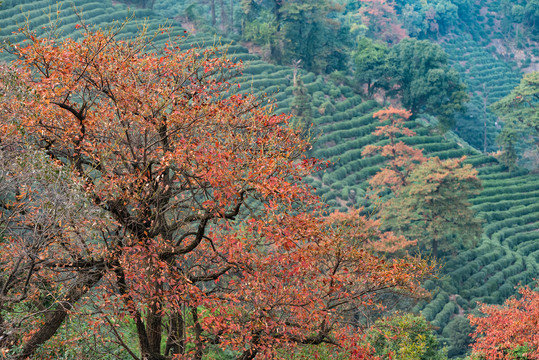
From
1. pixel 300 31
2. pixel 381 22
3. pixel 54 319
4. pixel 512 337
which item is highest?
pixel 54 319

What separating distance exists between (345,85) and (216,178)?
38963 mm

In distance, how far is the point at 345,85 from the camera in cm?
4444

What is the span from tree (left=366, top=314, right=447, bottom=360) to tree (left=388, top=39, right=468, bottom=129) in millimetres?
29332

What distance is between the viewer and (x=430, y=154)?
37.9 meters

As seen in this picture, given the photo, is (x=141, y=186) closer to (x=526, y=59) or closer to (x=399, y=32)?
(x=399, y=32)

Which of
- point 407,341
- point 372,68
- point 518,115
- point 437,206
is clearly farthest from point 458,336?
point 372,68

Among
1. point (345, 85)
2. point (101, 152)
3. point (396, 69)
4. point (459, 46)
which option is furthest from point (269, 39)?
point (101, 152)

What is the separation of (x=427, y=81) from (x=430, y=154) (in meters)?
6.39

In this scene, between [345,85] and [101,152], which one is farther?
[345,85]

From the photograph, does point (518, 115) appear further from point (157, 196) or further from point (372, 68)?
point (157, 196)

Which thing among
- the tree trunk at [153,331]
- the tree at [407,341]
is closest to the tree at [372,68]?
the tree at [407,341]

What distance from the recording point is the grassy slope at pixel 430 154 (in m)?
27.3

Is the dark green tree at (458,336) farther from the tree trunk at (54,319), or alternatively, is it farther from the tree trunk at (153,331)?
the tree trunk at (54,319)

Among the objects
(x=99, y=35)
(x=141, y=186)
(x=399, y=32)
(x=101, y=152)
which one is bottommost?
(x=399, y=32)
